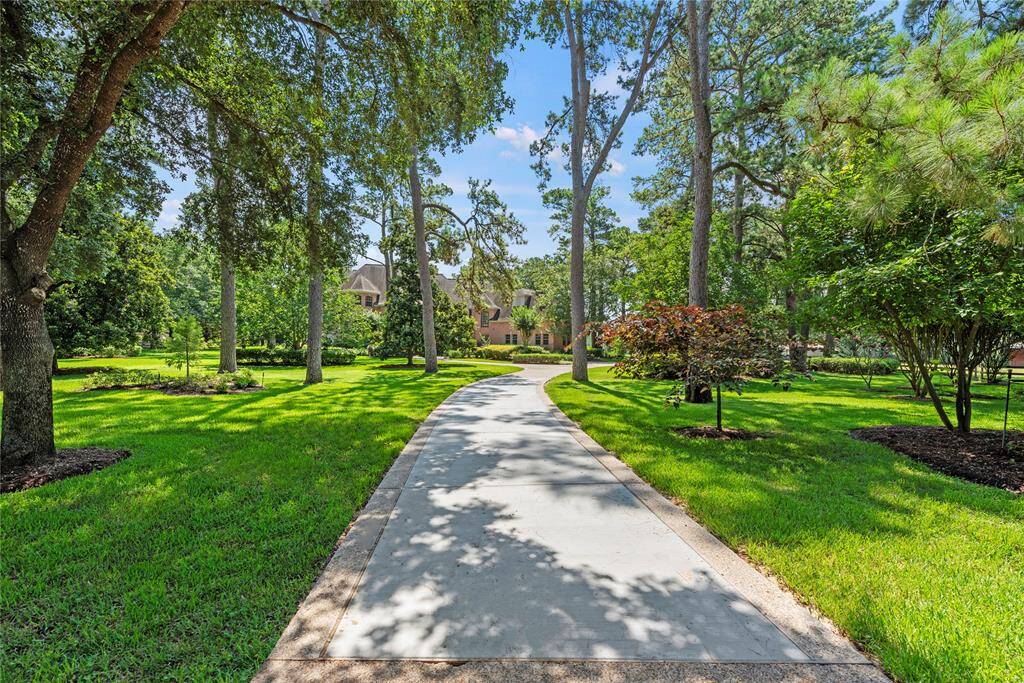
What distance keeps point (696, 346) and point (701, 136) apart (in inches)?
262

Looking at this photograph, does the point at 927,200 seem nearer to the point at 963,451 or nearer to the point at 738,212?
the point at 963,451

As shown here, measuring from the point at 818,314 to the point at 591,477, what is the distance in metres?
4.73

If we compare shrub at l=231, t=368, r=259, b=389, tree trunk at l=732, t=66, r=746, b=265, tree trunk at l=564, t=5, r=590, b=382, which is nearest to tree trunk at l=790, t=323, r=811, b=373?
tree trunk at l=732, t=66, r=746, b=265

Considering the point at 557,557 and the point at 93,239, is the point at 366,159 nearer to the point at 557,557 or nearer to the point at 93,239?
the point at 557,557

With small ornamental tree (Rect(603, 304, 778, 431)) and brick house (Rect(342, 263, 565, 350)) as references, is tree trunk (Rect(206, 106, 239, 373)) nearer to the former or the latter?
small ornamental tree (Rect(603, 304, 778, 431))

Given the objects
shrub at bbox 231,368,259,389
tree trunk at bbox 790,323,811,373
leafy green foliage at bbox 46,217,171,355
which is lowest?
shrub at bbox 231,368,259,389

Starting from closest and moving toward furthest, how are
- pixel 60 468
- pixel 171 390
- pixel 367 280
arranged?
pixel 60 468 < pixel 171 390 < pixel 367 280

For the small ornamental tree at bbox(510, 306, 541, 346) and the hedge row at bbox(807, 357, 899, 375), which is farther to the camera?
the small ornamental tree at bbox(510, 306, 541, 346)

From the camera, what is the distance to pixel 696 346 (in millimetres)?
6078

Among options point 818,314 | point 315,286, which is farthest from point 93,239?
point 818,314

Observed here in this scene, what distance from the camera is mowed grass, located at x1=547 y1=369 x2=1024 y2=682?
6.73ft

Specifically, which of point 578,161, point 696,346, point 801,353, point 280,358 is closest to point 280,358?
point 280,358

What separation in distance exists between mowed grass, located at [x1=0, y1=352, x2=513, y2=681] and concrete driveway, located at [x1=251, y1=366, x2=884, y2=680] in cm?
29

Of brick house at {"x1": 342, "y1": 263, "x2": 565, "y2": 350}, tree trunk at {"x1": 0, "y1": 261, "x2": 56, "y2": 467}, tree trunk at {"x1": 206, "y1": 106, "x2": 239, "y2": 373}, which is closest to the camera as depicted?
tree trunk at {"x1": 0, "y1": 261, "x2": 56, "y2": 467}
